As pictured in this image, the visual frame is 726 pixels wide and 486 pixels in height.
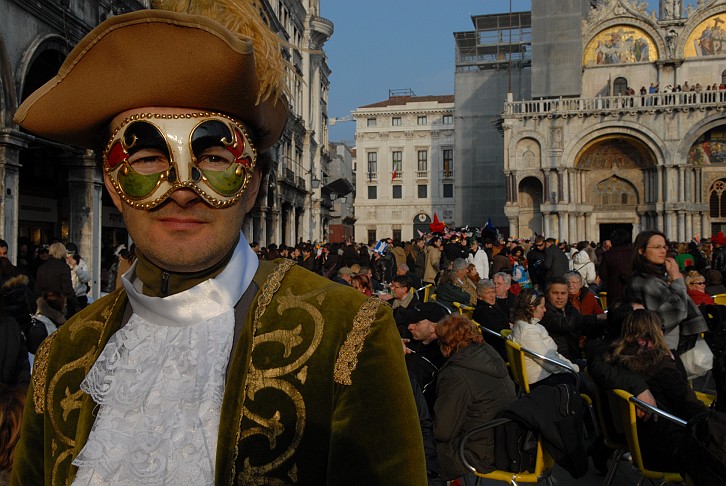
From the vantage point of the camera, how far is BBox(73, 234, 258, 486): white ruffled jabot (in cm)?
146

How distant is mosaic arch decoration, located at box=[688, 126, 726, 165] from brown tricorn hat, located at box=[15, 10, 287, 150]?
33.5 m

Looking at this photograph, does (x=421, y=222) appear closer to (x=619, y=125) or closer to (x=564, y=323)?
(x=619, y=125)

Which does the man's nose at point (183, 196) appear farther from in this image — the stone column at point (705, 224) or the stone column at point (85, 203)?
the stone column at point (705, 224)

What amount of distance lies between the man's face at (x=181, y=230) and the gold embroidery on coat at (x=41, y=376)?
0.46 meters

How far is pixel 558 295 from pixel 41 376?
5.49m

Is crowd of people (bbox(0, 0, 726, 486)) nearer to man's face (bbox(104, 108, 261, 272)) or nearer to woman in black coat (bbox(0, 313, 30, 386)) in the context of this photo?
man's face (bbox(104, 108, 261, 272))

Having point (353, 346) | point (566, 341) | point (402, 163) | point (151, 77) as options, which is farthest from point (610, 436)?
point (402, 163)

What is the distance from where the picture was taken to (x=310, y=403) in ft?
4.60

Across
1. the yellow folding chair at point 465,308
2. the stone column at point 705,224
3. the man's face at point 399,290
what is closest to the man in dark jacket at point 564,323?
the man's face at point 399,290

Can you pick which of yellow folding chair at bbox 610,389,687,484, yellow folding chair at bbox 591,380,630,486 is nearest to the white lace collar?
yellow folding chair at bbox 610,389,687,484

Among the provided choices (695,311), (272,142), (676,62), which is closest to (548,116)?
(676,62)

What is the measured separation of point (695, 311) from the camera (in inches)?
219

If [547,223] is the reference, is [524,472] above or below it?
below

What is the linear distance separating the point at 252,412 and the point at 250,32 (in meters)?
0.95
